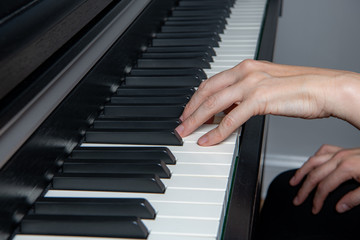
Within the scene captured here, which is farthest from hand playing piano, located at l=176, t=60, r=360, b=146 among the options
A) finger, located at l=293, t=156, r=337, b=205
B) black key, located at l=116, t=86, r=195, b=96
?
finger, located at l=293, t=156, r=337, b=205

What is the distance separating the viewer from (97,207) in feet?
2.64

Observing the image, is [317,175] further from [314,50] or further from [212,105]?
[314,50]

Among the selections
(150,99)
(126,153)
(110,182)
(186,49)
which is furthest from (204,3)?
(110,182)

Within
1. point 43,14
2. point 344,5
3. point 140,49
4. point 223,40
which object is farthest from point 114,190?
point 344,5

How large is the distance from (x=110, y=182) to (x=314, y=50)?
220 centimetres

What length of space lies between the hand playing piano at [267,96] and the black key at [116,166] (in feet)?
0.47

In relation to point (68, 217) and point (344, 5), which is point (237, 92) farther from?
point (344, 5)

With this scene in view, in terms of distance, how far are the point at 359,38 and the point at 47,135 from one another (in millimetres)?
2283

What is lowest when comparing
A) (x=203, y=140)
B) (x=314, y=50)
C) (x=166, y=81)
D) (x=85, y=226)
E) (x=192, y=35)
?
(x=85, y=226)

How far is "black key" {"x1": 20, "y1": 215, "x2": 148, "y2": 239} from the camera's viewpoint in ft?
2.46

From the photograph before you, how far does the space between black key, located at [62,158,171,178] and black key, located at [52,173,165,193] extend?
0.02 m

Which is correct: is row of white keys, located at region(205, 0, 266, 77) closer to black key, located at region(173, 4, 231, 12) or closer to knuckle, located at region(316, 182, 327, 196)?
black key, located at region(173, 4, 231, 12)

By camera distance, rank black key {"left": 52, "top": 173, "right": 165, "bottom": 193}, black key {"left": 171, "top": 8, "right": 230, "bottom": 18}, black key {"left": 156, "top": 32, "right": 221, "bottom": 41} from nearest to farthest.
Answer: black key {"left": 52, "top": 173, "right": 165, "bottom": 193} → black key {"left": 156, "top": 32, "right": 221, "bottom": 41} → black key {"left": 171, "top": 8, "right": 230, "bottom": 18}

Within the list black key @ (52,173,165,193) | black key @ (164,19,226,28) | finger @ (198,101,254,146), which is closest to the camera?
black key @ (52,173,165,193)
